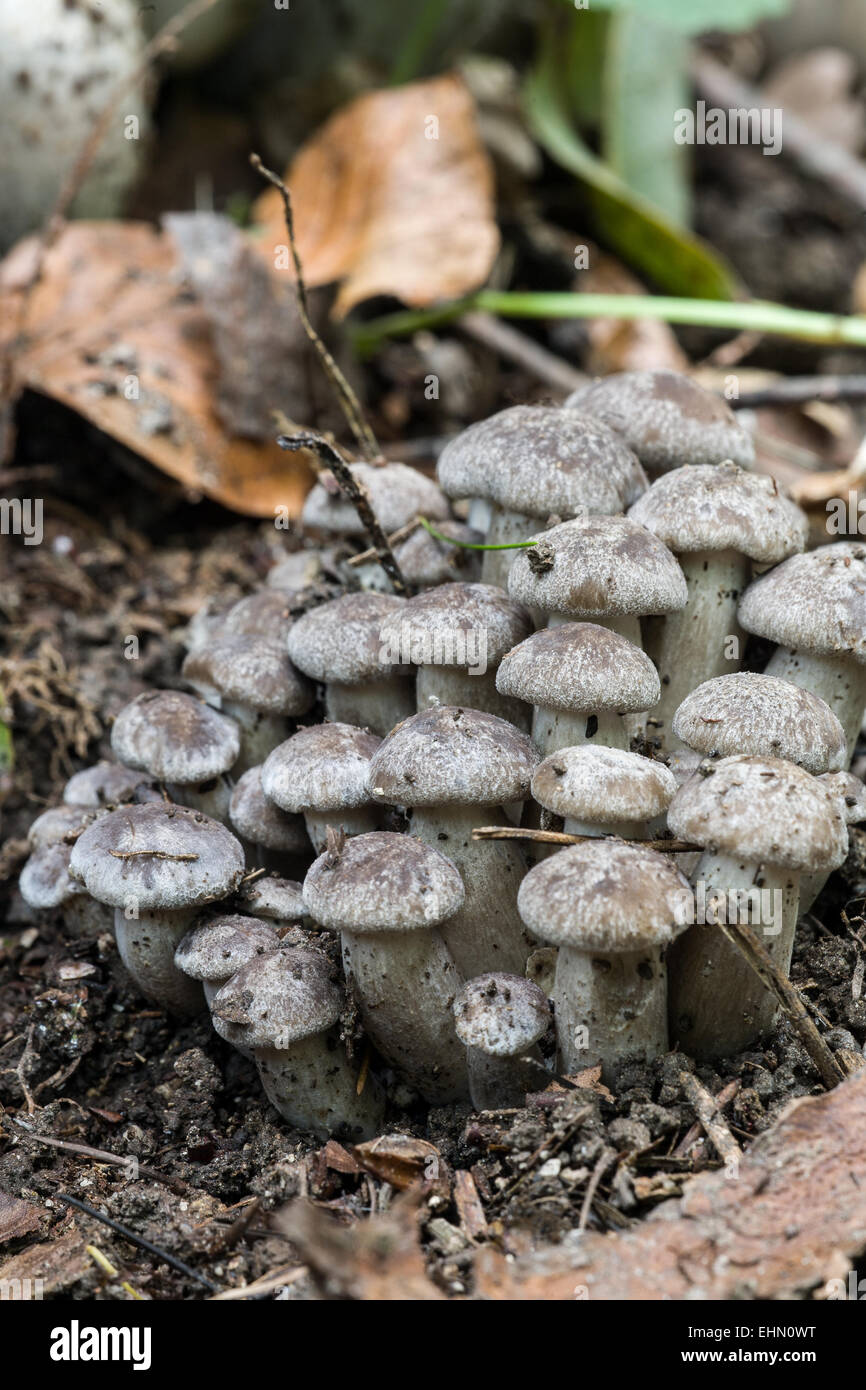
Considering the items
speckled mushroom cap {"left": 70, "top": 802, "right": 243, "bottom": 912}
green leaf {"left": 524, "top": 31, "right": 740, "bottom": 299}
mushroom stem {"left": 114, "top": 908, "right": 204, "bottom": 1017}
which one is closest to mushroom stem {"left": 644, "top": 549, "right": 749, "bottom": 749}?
speckled mushroom cap {"left": 70, "top": 802, "right": 243, "bottom": 912}

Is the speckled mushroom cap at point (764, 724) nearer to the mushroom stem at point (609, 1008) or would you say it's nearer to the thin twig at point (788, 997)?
the thin twig at point (788, 997)

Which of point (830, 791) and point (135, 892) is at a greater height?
point (830, 791)

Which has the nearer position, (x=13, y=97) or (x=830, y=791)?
(x=830, y=791)

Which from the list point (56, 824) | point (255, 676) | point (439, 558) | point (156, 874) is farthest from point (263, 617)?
point (156, 874)

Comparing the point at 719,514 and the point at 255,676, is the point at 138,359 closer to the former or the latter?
the point at 255,676

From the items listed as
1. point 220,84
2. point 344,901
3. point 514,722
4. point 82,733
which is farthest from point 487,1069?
point 220,84

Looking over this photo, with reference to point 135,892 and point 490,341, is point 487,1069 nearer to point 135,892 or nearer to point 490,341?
point 135,892
